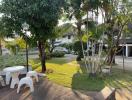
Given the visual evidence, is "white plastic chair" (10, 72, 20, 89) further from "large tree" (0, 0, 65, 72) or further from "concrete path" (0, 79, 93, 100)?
"large tree" (0, 0, 65, 72)

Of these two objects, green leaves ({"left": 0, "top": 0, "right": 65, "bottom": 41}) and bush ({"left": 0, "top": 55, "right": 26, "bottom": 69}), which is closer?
green leaves ({"left": 0, "top": 0, "right": 65, "bottom": 41})

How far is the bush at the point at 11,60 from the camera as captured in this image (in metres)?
13.8

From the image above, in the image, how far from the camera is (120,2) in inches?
528

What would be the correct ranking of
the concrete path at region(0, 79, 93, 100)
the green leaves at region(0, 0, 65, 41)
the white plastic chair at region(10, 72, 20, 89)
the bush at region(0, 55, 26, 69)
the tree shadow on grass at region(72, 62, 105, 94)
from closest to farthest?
the concrete path at region(0, 79, 93, 100), the tree shadow on grass at region(72, 62, 105, 94), the white plastic chair at region(10, 72, 20, 89), the green leaves at region(0, 0, 65, 41), the bush at region(0, 55, 26, 69)

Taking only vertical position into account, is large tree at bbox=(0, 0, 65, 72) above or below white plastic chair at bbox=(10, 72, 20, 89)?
above

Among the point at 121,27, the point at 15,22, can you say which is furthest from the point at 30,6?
the point at 121,27

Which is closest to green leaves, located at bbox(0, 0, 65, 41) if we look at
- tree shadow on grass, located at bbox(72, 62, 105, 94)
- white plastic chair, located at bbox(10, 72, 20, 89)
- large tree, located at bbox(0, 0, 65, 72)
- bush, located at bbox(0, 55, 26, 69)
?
large tree, located at bbox(0, 0, 65, 72)

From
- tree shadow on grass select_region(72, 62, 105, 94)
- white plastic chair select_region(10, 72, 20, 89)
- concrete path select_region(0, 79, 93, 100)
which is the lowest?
concrete path select_region(0, 79, 93, 100)

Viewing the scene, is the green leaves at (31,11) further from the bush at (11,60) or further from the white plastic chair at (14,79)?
the white plastic chair at (14,79)

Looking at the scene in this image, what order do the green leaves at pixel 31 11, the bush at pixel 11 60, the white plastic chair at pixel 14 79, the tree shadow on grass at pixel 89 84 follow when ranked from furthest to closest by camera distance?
the bush at pixel 11 60
the green leaves at pixel 31 11
the white plastic chair at pixel 14 79
the tree shadow on grass at pixel 89 84

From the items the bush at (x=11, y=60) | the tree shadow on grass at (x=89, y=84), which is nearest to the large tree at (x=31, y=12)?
the bush at (x=11, y=60)

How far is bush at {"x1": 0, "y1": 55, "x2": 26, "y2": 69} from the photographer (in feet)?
45.3

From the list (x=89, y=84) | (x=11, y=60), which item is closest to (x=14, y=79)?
(x=89, y=84)

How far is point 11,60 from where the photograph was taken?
14.3 metres
